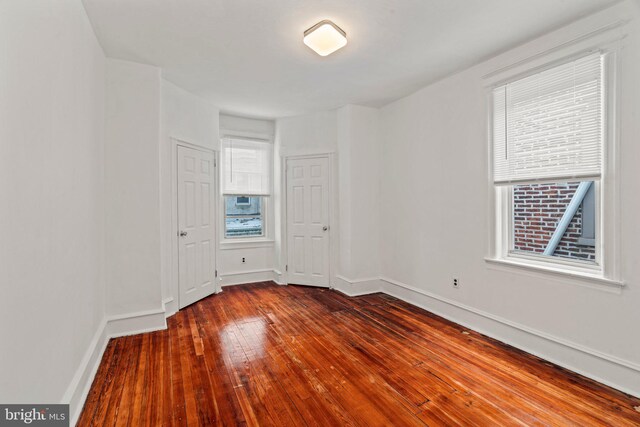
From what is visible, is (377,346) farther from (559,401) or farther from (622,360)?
(622,360)

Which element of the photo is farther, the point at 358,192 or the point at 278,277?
the point at 278,277

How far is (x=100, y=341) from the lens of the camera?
250 centimetres

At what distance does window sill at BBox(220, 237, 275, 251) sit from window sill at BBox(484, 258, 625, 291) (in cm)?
334

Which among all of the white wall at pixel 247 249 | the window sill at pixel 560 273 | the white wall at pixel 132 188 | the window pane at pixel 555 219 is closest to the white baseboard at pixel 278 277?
the white wall at pixel 247 249

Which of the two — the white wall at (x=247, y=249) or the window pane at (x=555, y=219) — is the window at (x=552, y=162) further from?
the white wall at (x=247, y=249)

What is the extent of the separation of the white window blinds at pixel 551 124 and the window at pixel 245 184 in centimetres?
345

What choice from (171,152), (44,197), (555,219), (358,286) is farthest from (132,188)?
(555,219)

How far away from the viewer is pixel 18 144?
1218 millimetres

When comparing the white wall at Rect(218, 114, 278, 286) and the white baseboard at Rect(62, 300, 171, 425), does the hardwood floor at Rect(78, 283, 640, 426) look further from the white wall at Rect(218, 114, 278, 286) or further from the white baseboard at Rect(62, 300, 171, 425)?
the white wall at Rect(218, 114, 278, 286)

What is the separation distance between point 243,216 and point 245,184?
0.55 metres

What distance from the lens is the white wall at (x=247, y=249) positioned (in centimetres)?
473

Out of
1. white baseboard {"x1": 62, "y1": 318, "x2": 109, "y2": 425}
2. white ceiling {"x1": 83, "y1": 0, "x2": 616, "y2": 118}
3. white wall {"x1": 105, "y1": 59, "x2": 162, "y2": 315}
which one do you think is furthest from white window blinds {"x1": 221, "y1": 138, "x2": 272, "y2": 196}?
white baseboard {"x1": 62, "y1": 318, "x2": 109, "y2": 425}

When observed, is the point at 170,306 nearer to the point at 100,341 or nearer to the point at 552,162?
the point at 100,341

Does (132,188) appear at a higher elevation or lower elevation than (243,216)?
higher
